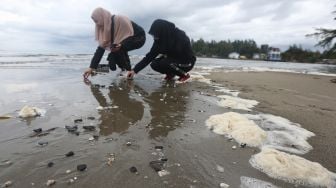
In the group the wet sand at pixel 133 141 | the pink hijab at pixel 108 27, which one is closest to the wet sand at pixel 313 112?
the wet sand at pixel 133 141

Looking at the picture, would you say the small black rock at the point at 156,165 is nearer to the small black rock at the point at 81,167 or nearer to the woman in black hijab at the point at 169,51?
the small black rock at the point at 81,167

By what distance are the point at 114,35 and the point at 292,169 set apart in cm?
572

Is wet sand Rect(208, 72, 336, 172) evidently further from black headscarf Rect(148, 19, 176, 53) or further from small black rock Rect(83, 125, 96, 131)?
small black rock Rect(83, 125, 96, 131)

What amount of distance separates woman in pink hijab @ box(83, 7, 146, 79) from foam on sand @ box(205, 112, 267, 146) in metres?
4.10

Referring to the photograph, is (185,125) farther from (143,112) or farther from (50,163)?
(50,163)

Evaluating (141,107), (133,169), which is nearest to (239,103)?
(141,107)

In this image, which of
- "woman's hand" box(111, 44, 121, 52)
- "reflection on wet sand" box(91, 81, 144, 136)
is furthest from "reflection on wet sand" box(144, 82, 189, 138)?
"woman's hand" box(111, 44, 121, 52)

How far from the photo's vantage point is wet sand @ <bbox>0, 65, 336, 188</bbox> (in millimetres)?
2281

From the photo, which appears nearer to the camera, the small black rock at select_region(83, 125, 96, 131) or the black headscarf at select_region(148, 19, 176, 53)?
the small black rock at select_region(83, 125, 96, 131)

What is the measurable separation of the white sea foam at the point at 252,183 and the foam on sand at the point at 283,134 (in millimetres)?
727

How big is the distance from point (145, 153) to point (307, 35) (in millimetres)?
16349

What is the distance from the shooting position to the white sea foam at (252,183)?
221 centimetres

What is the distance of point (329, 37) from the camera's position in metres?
17.1

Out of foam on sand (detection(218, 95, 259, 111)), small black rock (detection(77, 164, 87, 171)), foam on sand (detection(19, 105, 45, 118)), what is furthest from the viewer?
foam on sand (detection(218, 95, 259, 111))
